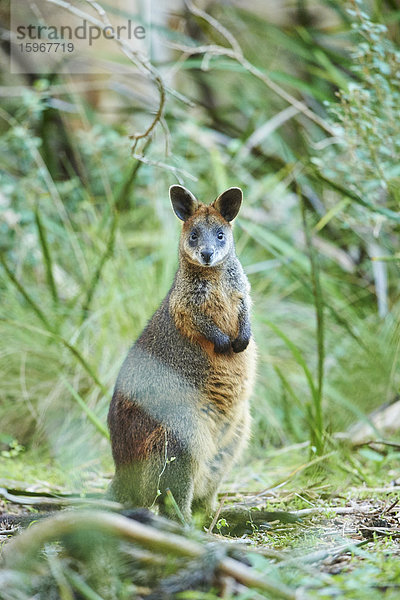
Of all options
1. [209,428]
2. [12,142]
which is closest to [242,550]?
[209,428]

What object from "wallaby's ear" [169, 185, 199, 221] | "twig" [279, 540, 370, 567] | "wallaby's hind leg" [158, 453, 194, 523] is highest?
"wallaby's ear" [169, 185, 199, 221]

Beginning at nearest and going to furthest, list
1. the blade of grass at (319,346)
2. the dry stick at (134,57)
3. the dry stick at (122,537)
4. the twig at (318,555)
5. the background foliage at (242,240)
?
the dry stick at (122,537) → the twig at (318,555) → the dry stick at (134,57) → the blade of grass at (319,346) → the background foliage at (242,240)

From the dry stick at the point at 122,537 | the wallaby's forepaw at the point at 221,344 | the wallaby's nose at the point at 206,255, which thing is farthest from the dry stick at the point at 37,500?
the wallaby's nose at the point at 206,255

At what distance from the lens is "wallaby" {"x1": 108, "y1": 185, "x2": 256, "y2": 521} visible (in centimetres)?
310

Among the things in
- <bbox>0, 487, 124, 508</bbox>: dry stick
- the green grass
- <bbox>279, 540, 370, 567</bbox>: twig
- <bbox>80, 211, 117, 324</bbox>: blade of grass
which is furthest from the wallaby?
<bbox>80, 211, 117, 324</bbox>: blade of grass

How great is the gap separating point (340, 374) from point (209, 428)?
2.55m

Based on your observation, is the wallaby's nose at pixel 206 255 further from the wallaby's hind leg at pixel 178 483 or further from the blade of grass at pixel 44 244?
the blade of grass at pixel 44 244

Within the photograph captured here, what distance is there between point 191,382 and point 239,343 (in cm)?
34

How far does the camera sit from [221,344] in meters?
3.29

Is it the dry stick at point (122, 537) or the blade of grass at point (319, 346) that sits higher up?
the dry stick at point (122, 537)

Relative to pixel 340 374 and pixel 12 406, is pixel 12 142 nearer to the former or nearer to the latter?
pixel 12 406

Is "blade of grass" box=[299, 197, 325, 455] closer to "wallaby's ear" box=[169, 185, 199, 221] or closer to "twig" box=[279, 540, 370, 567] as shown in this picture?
"wallaby's ear" box=[169, 185, 199, 221]

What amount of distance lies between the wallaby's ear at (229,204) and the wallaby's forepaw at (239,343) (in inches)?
24.9

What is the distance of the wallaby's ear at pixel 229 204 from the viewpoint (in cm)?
352
